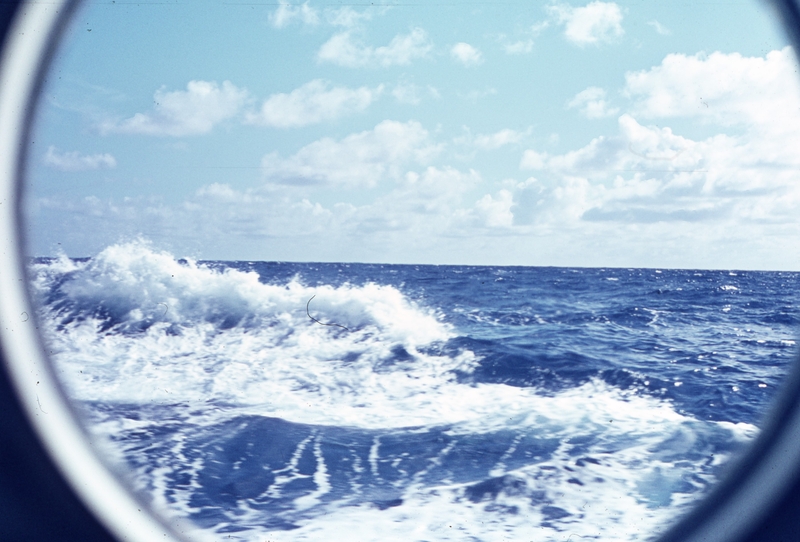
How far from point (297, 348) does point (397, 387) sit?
2.51m

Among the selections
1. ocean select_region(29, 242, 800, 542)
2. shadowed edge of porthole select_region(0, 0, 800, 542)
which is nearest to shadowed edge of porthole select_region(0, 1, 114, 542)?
shadowed edge of porthole select_region(0, 0, 800, 542)

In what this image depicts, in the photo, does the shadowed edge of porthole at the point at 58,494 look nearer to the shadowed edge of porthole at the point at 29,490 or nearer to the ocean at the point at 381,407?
the shadowed edge of porthole at the point at 29,490

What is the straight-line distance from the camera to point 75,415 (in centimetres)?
183

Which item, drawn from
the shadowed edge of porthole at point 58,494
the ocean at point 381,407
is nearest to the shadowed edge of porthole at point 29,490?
the shadowed edge of porthole at point 58,494

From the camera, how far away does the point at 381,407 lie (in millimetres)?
5598

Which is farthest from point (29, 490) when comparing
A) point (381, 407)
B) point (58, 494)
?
point (381, 407)

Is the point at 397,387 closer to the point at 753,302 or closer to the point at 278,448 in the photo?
the point at 278,448

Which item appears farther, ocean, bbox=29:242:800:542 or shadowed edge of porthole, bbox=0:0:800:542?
ocean, bbox=29:242:800:542

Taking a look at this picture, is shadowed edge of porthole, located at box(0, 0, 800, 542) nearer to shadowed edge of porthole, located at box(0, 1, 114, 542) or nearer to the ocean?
shadowed edge of porthole, located at box(0, 1, 114, 542)

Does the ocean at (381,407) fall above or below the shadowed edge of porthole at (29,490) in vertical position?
below

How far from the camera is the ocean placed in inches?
131

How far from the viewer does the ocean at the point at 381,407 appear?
3.34 meters

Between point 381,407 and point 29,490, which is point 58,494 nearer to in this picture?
point 29,490

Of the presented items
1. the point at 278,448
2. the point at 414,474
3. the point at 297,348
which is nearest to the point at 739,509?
the point at 414,474
